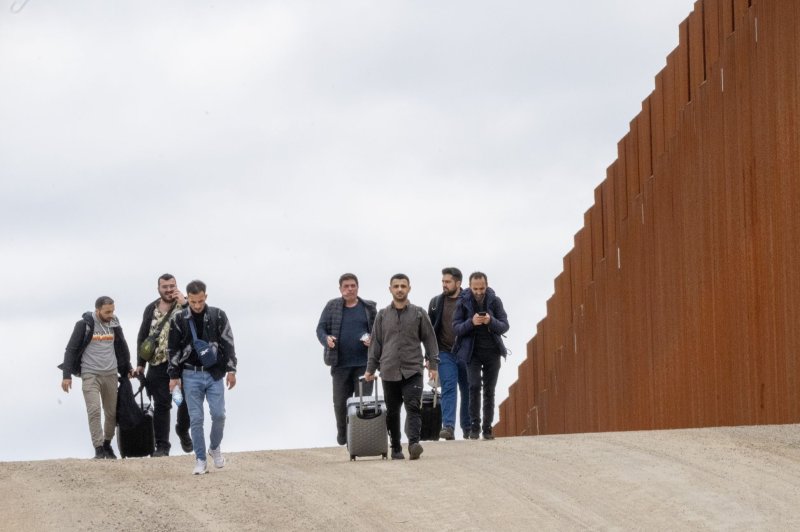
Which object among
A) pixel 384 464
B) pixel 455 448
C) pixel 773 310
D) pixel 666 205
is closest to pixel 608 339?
pixel 666 205

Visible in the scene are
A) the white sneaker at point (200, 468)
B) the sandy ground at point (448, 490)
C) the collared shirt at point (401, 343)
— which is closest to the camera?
the sandy ground at point (448, 490)

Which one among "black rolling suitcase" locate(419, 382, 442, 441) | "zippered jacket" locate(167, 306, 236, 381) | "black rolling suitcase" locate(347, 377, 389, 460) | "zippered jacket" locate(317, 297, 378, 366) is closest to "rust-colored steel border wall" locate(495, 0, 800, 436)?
"black rolling suitcase" locate(419, 382, 442, 441)

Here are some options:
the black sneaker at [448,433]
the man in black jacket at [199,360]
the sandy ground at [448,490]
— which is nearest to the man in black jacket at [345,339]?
the black sneaker at [448,433]

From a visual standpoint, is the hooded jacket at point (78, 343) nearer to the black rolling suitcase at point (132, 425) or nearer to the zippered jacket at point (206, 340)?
the black rolling suitcase at point (132, 425)

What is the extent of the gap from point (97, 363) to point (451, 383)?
3.75 m

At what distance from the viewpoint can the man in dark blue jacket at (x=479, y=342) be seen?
667 inches

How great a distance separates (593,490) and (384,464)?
2.41 meters

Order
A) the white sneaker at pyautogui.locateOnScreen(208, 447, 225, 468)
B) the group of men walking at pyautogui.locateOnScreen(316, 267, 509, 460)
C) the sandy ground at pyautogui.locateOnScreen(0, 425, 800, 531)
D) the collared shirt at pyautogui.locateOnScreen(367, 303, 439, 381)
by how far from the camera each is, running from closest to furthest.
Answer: the sandy ground at pyautogui.locateOnScreen(0, 425, 800, 531) < the white sneaker at pyautogui.locateOnScreen(208, 447, 225, 468) < the collared shirt at pyautogui.locateOnScreen(367, 303, 439, 381) < the group of men walking at pyautogui.locateOnScreen(316, 267, 509, 460)

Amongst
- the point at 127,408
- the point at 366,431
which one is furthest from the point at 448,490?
the point at 127,408

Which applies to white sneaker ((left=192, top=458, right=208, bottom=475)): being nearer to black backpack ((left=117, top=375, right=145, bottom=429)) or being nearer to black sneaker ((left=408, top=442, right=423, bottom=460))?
black sneaker ((left=408, top=442, right=423, bottom=460))

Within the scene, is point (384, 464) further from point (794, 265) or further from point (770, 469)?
point (794, 265)

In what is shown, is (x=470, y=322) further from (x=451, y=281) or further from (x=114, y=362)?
(x=114, y=362)

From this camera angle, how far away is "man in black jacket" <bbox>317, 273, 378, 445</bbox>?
54.4ft

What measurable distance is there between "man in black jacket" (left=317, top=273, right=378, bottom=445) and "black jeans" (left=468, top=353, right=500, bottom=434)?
1.20 meters
